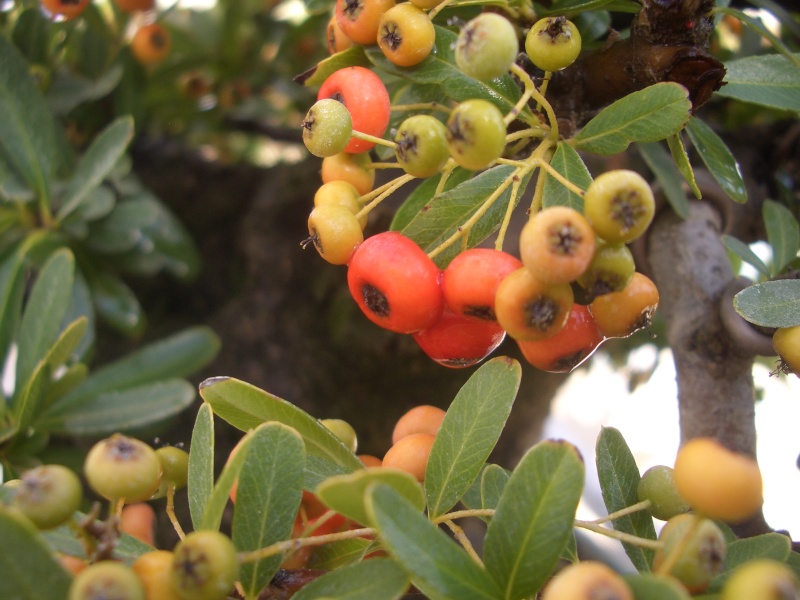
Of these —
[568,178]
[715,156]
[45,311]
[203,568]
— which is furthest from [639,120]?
[45,311]

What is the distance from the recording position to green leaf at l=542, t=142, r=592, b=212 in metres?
0.77

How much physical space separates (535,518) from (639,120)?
0.45m

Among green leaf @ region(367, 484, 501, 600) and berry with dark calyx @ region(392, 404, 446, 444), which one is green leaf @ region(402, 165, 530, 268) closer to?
berry with dark calyx @ region(392, 404, 446, 444)

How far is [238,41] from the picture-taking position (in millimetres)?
2242

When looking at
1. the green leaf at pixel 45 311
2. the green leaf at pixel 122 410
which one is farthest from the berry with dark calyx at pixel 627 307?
the green leaf at pixel 45 311

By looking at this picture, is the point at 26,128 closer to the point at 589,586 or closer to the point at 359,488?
the point at 359,488

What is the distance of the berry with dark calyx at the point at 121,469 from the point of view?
638 mm

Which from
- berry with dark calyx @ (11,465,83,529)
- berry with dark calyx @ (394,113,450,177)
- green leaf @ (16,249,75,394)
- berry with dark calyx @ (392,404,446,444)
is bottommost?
green leaf @ (16,249,75,394)

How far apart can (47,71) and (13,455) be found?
1.00 meters

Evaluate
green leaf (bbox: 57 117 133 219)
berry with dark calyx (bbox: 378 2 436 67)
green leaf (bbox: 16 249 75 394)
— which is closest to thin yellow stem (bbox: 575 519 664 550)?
berry with dark calyx (bbox: 378 2 436 67)

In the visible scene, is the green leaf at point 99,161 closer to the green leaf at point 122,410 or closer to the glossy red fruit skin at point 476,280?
the green leaf at point 122,410

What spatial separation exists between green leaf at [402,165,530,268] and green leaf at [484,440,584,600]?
314mm

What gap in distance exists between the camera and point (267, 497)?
2.24 ft

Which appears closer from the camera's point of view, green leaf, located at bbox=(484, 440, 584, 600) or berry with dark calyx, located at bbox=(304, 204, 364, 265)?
green leaf, located at bbox=(484, 440, 584, 600)
